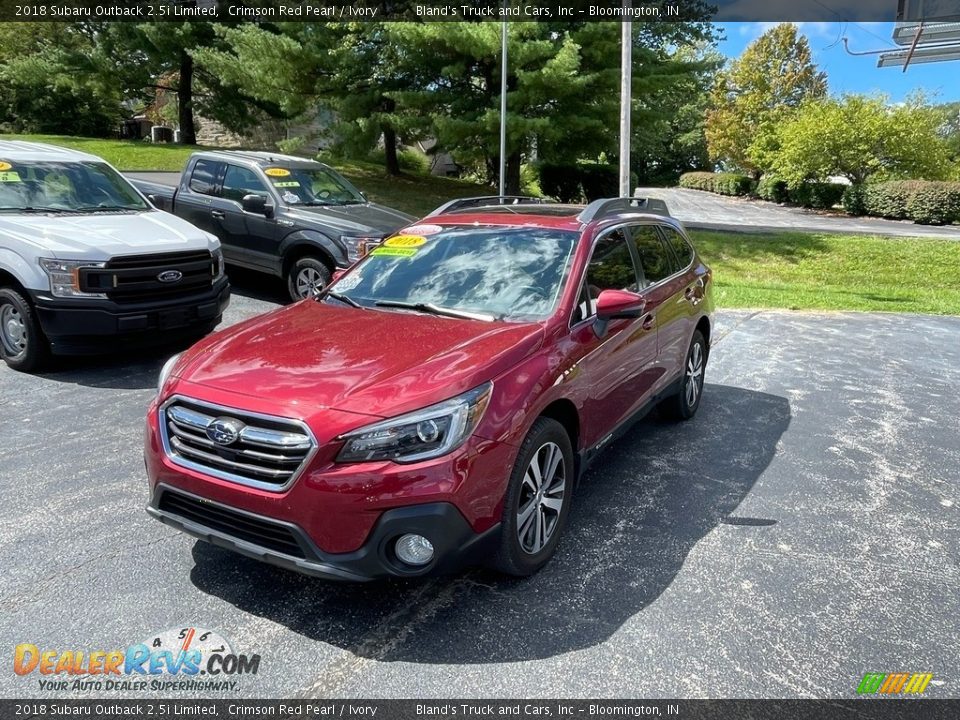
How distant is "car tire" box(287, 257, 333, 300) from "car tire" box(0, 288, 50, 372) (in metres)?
3.12

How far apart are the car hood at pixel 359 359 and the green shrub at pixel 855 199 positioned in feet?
96.8

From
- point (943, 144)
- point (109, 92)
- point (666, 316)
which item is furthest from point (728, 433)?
point (943, 144)

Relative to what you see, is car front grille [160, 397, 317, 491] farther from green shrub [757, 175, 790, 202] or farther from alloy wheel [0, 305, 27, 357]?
green shrub [757, 175, 790, 202]

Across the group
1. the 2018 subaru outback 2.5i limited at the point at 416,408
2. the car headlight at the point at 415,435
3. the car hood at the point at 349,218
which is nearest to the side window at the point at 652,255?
the 2018 subaru outback 2.5i limited at the point at 416,408

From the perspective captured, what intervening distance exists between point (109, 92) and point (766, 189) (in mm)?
30388

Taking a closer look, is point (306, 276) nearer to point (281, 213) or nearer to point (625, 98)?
point (281, 213)

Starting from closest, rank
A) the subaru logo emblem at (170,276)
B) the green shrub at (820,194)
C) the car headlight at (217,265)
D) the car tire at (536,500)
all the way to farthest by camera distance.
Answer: the car tire at (536,500) < the subaru logo emblem at (170,276) < the car headlight at (217,265) < the green shrub at (820,194)

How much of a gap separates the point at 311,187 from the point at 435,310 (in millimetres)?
6496

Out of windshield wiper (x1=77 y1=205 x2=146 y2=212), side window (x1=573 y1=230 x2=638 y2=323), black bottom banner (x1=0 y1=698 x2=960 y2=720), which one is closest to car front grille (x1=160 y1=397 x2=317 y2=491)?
black bottom banner (x1=0 y1=698 x2=960 y2=720)

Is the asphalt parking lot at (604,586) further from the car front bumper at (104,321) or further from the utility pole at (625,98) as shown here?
the utility pole at (625,98)

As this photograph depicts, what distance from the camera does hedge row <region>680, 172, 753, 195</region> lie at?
4116 cm

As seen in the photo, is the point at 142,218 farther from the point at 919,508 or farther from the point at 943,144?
the point at 943,144

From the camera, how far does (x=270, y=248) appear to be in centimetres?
911

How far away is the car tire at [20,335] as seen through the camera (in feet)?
20.3
